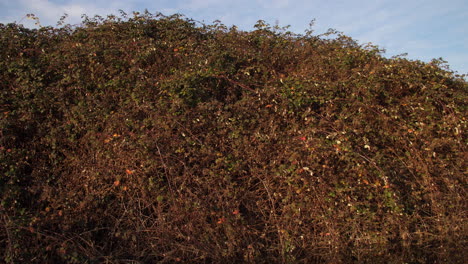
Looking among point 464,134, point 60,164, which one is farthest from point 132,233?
point 464,134

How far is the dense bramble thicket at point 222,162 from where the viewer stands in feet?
11.4

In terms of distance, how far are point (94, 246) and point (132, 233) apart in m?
0.38

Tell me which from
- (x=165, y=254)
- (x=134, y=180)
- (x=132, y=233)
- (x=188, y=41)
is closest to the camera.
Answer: (x=165, y=254)

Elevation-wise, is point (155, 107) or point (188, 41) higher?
point (188, 41)

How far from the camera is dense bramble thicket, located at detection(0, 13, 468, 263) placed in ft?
11.4

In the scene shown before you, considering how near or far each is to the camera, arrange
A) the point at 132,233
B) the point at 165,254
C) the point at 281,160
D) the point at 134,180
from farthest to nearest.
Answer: the point at 281,160, the point at 134,180, the point at 132,233, the point at 165,254

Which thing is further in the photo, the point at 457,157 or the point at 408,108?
the point at 408,108

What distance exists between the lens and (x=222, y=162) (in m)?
3.83

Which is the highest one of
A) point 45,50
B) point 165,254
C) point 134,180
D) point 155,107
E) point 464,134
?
point 45,50

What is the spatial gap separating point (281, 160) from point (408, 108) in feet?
6.45

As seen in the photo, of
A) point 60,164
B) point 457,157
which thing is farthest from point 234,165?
point 457,157

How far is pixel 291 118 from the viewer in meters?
4.30

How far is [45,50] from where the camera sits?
508 centimetres

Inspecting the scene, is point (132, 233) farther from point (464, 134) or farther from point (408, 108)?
point (464, 134)
